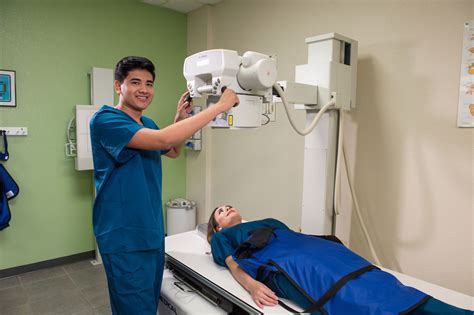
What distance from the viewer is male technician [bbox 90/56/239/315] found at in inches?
51.6

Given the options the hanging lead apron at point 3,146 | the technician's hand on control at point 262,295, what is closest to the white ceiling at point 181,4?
the hanging lead apron at point 3,146

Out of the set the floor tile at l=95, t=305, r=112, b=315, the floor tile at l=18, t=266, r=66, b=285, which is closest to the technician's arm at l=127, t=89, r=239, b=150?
the floor tile at l=95, t=305, r=112, b=315

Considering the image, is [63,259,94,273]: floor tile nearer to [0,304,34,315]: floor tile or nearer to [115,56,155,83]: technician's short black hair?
[0,304,34,315]: floor tile

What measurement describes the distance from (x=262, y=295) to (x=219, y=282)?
230 mm

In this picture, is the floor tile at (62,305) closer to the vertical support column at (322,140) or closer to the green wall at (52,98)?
the green wall at (52,98)

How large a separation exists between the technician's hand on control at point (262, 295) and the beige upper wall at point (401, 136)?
1.10 metres

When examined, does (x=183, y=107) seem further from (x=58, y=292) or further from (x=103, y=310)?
(x=58, y=292)

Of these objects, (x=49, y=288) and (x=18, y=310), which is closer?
(x=18, y=310)

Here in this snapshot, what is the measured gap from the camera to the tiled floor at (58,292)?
2369mm

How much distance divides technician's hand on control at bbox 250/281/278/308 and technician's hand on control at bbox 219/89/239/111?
706mm

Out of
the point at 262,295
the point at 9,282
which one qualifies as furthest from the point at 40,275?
the point at 262,295

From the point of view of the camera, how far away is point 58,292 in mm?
2600

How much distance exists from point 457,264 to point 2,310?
2.83 meters

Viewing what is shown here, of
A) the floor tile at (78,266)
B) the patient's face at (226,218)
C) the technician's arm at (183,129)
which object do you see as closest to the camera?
the technician's arm at (183,129)
